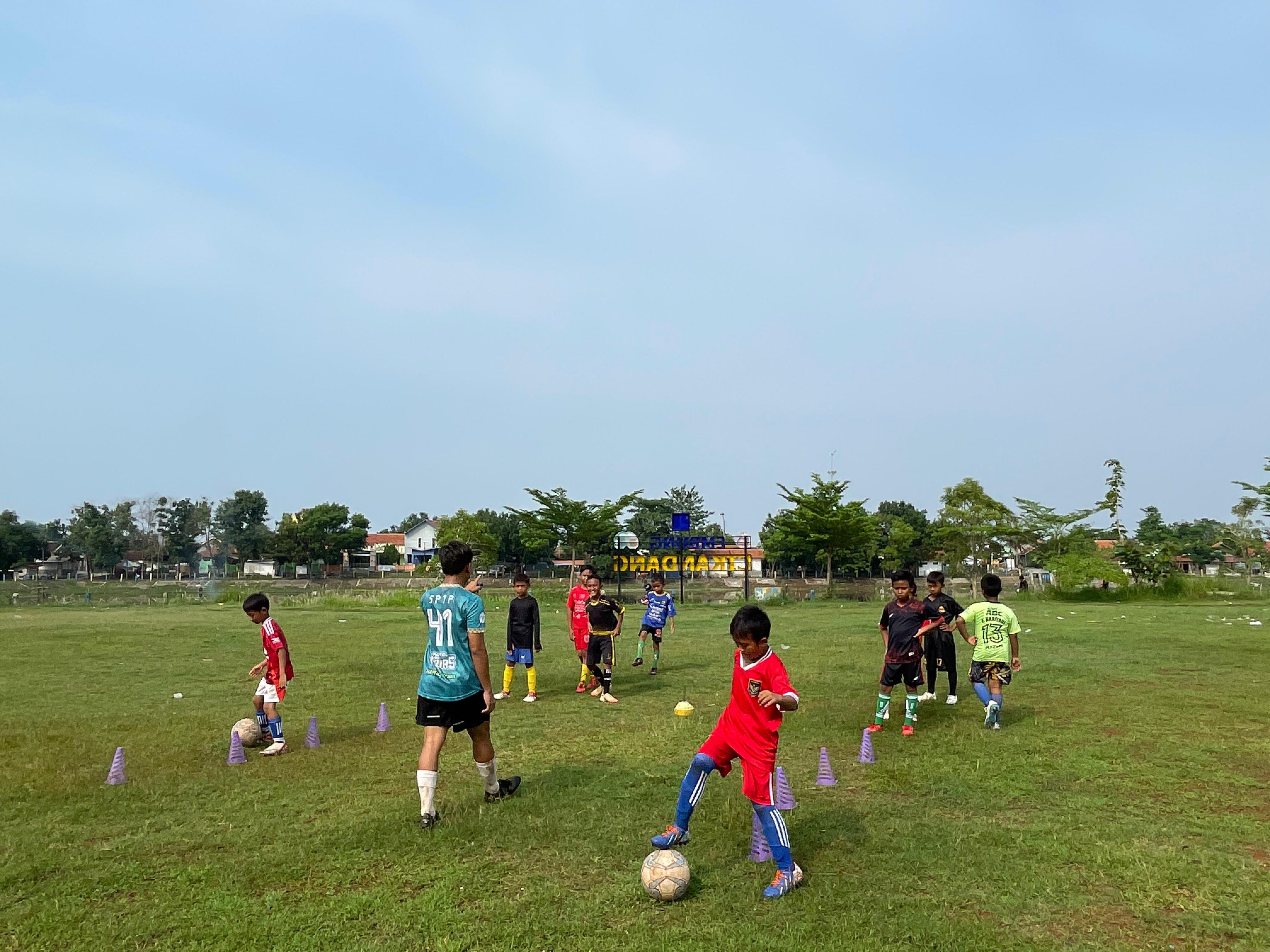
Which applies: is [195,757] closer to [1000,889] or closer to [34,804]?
[34,804]

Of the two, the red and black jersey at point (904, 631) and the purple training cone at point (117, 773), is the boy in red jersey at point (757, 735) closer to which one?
the red and black jersey at point (904, 631)

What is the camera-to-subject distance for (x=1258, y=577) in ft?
191

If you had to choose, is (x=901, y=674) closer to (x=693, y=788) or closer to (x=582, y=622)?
(x=582, y=622)

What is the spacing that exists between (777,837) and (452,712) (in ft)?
9.70

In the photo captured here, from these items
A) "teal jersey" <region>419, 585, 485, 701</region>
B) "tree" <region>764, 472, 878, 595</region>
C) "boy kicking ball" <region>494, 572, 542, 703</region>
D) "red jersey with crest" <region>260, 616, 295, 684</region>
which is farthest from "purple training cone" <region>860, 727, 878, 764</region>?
"tree" <region>764, 472, 878, 595</region>

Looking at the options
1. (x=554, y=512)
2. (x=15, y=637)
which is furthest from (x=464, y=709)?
(x=554, y=512)

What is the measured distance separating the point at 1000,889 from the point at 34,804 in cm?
794

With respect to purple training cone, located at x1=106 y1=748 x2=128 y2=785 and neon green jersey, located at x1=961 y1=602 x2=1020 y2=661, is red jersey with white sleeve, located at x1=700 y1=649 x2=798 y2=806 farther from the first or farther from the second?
purple training cone, located at x1=106 y1=748 x2=128 y2=785

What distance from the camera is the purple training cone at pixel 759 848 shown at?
19.5 ft

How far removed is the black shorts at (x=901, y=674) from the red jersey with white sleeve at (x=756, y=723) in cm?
532

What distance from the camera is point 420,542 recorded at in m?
128

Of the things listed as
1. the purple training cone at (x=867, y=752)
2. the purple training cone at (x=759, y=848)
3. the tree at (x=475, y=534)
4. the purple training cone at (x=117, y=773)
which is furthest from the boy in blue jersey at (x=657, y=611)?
the tree at (x=475, y=534)

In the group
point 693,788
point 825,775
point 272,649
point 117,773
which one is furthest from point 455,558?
point 117,773

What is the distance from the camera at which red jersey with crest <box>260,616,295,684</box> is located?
959 cm
